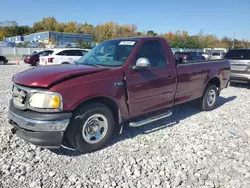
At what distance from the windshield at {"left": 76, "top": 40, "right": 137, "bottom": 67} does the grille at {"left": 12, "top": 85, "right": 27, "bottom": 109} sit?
1350 mm

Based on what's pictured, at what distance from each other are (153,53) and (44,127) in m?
2.56

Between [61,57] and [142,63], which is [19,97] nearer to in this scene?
[142,63]

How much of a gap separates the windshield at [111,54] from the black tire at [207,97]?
9.13 ft

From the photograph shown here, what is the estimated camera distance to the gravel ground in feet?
9.51

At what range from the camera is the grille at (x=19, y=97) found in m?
3.25

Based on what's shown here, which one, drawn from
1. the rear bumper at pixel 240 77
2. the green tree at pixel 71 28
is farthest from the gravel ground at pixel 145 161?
the green tree at pixel 71 28

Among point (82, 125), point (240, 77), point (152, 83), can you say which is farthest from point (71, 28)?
point (82, 125)

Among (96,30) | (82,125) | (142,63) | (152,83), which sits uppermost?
(96,30)

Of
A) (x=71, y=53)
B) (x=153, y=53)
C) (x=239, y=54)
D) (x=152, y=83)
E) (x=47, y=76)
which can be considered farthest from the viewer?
(x=71, y=53)

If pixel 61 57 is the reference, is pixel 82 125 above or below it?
below

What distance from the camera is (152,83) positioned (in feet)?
13.6

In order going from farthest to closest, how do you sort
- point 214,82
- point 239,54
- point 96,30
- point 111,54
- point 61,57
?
point 96,30 < point 61,57 < point 239,54 < point 214,82 < point 111,54

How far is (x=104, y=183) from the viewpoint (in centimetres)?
285

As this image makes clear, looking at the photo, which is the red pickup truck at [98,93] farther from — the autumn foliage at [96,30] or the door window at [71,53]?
the autumn foliage at [96,30]
